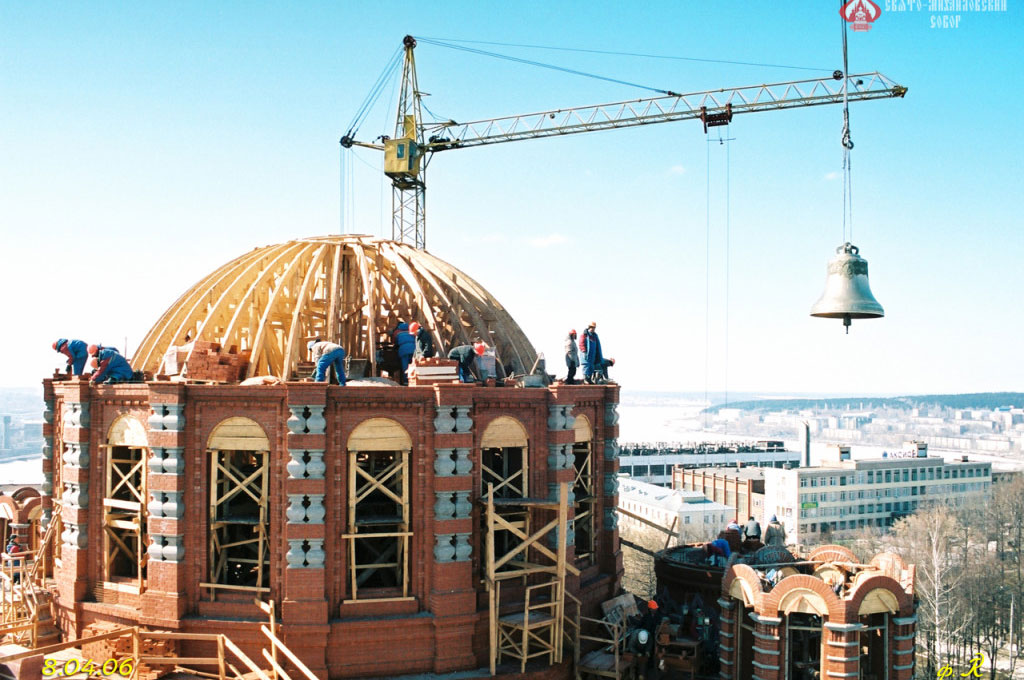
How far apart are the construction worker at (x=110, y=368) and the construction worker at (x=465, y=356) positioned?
32.8 feet

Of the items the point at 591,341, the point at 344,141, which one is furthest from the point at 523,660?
the point at 344,141

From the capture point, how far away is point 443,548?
21500 mm

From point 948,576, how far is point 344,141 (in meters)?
59.5

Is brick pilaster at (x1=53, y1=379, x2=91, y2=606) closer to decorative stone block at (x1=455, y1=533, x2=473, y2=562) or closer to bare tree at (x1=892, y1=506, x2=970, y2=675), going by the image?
decorative stone block at (x1=455, y1=533, x2=473, y2=562)

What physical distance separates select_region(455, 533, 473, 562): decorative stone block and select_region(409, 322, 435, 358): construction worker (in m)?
5.48

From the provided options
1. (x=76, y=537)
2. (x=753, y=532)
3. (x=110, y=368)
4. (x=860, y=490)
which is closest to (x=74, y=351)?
(x=110, y=368)

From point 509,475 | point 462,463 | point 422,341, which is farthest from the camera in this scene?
point 509,475

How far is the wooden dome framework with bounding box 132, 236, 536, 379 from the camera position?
2602 centimetres

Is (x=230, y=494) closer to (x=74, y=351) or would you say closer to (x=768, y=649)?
(x=74, y=351)

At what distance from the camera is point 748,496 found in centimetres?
9212

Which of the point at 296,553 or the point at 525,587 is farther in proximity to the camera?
→ the point at 525,587

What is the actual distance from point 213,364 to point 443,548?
8763mm

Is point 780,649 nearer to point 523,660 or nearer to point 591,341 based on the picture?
point 523,660

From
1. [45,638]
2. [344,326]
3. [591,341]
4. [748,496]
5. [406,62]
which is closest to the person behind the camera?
[45,638]
